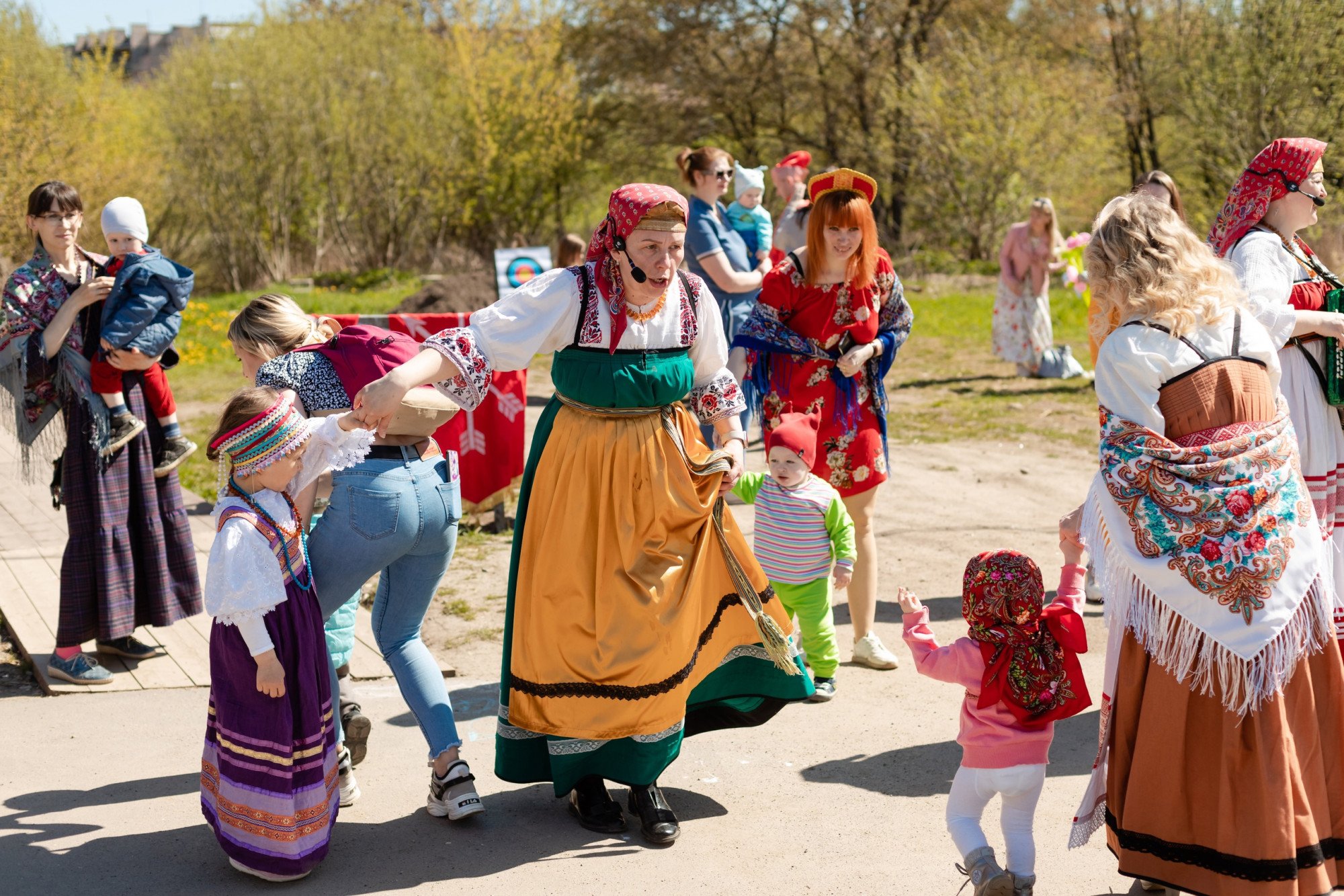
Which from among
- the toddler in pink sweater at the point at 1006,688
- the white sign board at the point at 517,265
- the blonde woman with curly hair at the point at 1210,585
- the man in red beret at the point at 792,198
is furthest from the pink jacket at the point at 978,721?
the white sign board at the point at 517,265

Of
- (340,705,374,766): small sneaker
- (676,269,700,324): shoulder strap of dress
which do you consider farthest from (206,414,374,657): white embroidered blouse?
(676,269,700,324): shoulder strap of dress

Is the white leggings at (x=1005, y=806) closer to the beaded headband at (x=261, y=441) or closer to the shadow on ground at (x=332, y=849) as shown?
the shadow on ground at (x=332, y=849)

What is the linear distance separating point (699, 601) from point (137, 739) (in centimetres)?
217

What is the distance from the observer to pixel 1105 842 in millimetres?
3725

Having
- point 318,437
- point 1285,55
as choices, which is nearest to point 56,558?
point 318,437

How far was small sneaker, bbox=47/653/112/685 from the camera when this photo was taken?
5043mm

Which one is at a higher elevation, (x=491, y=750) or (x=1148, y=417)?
(x=1148, y=417)

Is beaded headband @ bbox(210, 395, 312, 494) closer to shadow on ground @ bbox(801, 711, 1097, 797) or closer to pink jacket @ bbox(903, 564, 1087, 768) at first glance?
pink jacket @ bbox(903, 564, 1087, 768)

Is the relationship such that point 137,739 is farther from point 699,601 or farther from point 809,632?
point 809,632

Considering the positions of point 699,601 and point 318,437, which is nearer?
point 318,437

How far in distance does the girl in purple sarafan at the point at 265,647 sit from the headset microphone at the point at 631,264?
912mm

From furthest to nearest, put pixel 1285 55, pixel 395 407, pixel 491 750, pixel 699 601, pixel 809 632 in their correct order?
1. pixel 1285 55
2. pixel 809 632
3. pixel 491 750
4. pixel 699 601
5. pixel 395 407

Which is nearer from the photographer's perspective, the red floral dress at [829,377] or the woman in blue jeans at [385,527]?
the woman in blue jeans at [385,527]

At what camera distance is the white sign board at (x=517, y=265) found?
1519 cm
